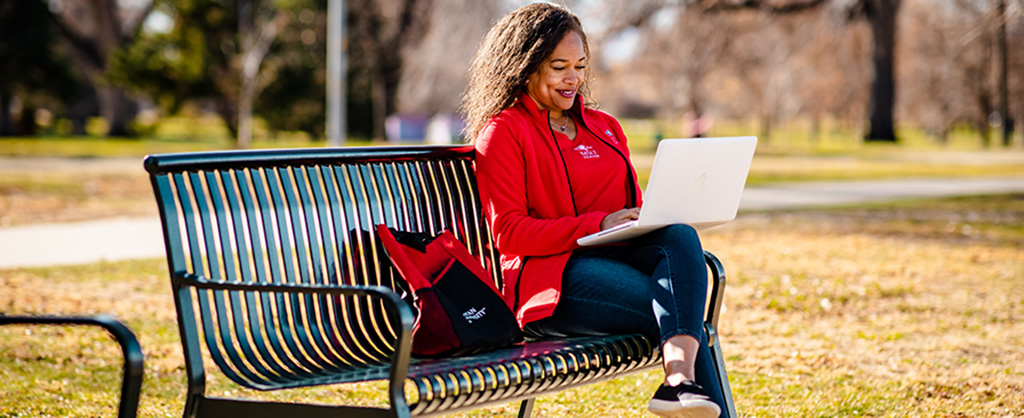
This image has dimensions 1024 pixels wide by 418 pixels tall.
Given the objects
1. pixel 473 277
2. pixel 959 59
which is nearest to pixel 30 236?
pixel 473 277

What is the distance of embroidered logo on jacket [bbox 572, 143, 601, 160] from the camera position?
3551 millimetres

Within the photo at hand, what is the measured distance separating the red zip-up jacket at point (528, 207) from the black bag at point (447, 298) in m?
0.22

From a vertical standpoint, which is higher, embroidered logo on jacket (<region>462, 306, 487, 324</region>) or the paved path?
embroidered logo on jacket (<region>462, 306, 487, 324</region>)

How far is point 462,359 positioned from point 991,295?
5.15 meters

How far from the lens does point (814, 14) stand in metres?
26.1

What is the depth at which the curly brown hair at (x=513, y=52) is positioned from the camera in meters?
3.48

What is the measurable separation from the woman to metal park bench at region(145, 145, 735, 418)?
5.1 inches

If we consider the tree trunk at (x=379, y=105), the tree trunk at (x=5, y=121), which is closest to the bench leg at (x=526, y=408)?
the tree trunk at (x=379, y=105)

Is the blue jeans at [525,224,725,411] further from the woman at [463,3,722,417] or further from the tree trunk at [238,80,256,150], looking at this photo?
the tree trunk at [238,80,256,150]

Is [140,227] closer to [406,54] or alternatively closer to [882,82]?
[406,54]

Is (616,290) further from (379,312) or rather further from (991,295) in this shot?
(991,295)

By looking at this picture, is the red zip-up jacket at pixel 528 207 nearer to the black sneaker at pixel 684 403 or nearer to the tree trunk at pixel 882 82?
the black sneaker at pixel 684 403

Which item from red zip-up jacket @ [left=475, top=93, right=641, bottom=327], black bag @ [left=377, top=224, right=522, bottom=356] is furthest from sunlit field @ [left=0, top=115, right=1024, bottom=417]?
black bag @ [left=377, top=224, right=522, bottom=356]

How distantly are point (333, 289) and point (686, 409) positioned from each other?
1004mm
